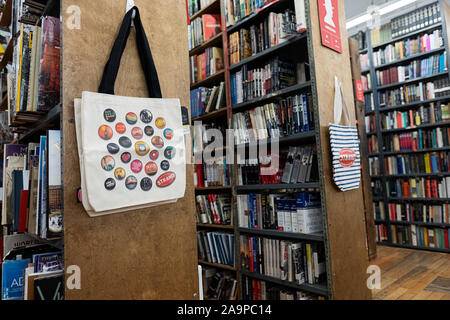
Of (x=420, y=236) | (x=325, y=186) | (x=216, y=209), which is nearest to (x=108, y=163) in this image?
(x=325, y=186)

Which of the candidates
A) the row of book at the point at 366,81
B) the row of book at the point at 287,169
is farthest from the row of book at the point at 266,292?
the row of book at the point at 366,81

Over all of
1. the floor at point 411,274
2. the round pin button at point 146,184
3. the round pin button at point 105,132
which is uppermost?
the round pin button at point 105,132

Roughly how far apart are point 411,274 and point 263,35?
2675 millimetres

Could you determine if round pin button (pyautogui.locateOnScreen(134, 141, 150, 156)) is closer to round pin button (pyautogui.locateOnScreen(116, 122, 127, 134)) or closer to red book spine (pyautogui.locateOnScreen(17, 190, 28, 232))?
round pin button (pyautogui.locateOnScreen(116, 122, 127, 134))

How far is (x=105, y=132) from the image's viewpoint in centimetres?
82

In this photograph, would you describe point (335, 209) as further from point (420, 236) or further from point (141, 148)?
point (420, 236)

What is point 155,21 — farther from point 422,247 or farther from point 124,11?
point 422,247

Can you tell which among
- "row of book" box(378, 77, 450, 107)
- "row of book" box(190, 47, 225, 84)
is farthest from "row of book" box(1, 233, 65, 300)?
"row of book" box(378, 77, 450, 107)

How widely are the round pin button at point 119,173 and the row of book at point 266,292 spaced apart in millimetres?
1547

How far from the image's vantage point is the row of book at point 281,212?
1.88 meters

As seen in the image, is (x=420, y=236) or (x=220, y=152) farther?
(x=420, y=236)

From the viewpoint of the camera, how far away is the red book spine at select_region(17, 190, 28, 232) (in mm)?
1119

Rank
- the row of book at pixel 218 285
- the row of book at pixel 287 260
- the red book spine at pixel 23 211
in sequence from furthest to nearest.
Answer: the row of book at pixel 218 285, the row of book at pixel 287 260, the red book spine at pixel 23 211

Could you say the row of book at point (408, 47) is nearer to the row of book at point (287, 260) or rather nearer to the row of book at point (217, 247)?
the row of book at point (287, 260)
